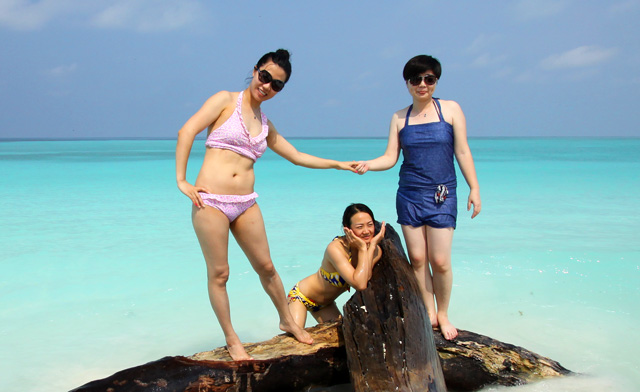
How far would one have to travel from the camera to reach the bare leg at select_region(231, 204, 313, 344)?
349cm

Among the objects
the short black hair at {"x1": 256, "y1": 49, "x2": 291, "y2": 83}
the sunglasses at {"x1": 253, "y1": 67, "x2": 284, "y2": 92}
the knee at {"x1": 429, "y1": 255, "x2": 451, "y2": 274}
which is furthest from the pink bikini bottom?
the knee at {"x1": 429, "y1": 255, "x2": 451, "y2": 274}

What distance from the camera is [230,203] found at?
335cm

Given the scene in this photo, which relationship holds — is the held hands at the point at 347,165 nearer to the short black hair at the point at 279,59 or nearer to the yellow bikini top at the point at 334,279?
the yellow bikini top at the point at 334,279

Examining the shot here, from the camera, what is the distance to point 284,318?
3.71 m

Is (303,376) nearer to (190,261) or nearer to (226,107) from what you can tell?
(226,107)

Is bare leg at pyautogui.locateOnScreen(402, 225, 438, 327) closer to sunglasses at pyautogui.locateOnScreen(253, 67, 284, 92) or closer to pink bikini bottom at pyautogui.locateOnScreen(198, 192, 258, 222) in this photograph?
pink bikini bottom at pyautogui.locateOnScreen(198, 192, 258, 222)

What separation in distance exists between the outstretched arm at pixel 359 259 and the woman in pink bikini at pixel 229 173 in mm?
482

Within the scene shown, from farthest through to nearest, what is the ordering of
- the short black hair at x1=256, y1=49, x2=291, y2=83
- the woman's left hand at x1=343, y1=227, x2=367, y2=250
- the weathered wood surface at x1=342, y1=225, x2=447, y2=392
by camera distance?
the woman's left hand at x1=343, y1=227, x2=367, y2=250 → the short black hair at x1=256, y1=49, x2=291, y2=83 → the weathered wood surface at x1=342, y1=225, x2=447, y2=392

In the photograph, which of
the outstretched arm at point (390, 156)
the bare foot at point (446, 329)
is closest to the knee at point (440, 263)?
the bare foot at point (446, 329)

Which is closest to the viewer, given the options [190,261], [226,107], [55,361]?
[226,107]

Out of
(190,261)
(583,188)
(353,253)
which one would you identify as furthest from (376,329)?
(583,188)

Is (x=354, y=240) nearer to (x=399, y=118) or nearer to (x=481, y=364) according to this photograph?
(x=399, y=118)

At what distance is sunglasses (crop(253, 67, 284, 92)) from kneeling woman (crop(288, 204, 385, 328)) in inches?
39.1

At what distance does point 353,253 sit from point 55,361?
2.70 m
